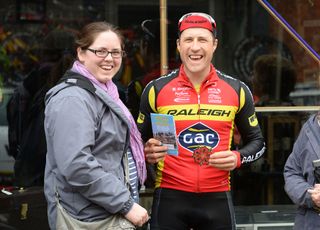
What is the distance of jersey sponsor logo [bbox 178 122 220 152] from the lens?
137 inches

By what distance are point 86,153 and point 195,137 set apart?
2.67 ft

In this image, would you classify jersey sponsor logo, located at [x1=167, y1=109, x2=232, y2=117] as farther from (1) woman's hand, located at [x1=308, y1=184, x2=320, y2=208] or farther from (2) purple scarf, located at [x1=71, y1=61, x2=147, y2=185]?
(1) woman's hand, located at [x1=308, y1=184, x2=320, y2=208]

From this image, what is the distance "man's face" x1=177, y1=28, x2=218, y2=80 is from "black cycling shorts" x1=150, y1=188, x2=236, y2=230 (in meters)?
0.67

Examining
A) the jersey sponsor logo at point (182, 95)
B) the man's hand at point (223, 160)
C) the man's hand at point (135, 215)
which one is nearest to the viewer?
the man's hand at point (135, 215)

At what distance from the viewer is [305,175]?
3.32 metres

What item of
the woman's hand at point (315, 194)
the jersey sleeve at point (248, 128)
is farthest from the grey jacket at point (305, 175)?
the jersey sleeve at point (248, 128)

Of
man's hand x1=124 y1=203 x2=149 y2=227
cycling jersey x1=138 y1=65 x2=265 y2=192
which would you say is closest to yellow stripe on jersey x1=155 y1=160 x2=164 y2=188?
cycling jersey x1=138 y1=65 x2=265 y2=192

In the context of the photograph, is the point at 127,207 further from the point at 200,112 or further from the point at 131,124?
the point at 200,112

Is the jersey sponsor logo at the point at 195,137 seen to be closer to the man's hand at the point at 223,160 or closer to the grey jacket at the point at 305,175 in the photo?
the man's hand at the point at 223,160

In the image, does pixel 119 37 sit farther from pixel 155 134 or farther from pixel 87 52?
pixel 155 134

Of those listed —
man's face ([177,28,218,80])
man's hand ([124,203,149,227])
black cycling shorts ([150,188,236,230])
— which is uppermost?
man's face ([177,28,218,80])

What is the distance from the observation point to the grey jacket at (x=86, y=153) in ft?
9.33

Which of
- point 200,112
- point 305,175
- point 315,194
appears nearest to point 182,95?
point 200,112

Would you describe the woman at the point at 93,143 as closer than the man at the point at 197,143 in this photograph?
Yes
